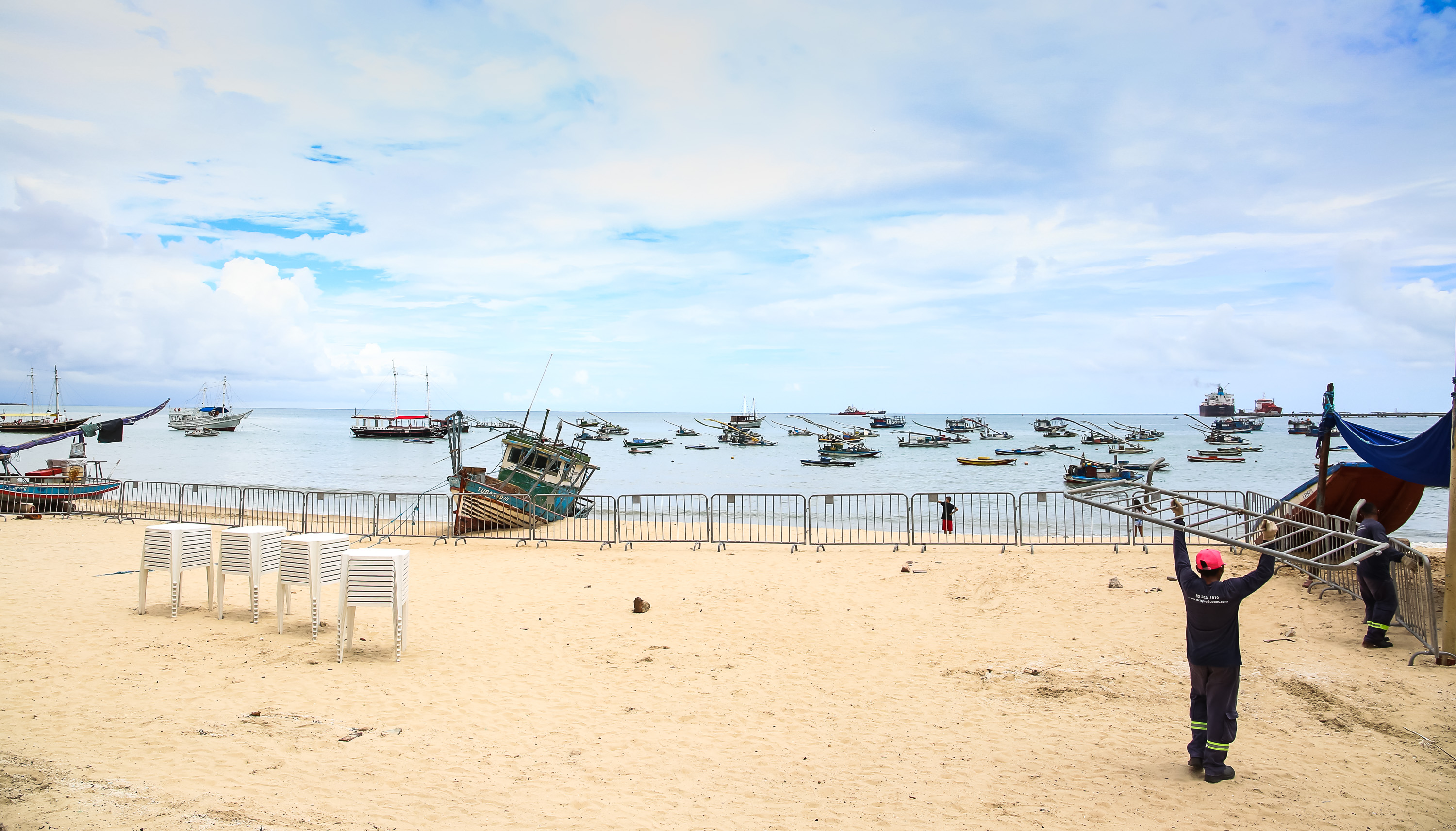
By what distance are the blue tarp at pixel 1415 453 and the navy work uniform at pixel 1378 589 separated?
1.69 m

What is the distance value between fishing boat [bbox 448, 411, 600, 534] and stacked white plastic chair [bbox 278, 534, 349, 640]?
1074 centimetres

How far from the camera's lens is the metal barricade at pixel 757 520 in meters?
17.9

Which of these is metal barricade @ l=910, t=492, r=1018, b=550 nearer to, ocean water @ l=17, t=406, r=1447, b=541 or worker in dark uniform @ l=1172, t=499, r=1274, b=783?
ocean water @ l=17, t=406, r=1447, b=541

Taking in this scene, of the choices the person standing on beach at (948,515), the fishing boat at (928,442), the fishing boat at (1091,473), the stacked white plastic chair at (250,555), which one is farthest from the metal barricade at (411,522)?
the fishing boat at (928,442)

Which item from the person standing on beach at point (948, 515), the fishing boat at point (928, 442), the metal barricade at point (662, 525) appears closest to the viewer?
the metal barricade at point (662, 525)

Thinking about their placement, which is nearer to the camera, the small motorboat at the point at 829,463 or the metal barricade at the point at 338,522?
the metal barricade at the point at 338,522

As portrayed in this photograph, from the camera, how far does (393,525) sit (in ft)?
82.4

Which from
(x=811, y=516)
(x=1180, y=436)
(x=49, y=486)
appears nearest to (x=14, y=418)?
(x=49, y=486)

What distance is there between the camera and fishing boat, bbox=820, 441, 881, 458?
236 ft

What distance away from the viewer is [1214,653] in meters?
5.98

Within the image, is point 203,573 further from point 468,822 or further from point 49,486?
point 49,486

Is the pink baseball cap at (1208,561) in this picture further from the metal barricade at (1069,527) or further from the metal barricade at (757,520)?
the metal barricade at (1069,527)

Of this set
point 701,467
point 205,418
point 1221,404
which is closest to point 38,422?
point 205,418

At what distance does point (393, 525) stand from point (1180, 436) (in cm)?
13768
